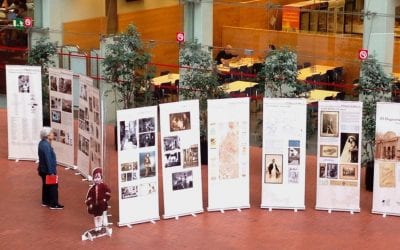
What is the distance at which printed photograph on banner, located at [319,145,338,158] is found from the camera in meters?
15.4

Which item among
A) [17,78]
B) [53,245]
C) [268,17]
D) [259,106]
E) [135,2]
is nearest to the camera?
[53,245]

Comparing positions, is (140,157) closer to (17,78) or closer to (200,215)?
(200,215)

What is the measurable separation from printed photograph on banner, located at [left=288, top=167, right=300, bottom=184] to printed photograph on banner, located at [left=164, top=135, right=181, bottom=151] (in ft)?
6.96

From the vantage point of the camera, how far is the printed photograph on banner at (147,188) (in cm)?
1469

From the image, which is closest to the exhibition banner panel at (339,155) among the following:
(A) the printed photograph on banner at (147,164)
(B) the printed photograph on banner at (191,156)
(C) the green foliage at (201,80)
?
(B) the printed photograph on banner at (191,156)

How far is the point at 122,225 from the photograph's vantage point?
14.7m

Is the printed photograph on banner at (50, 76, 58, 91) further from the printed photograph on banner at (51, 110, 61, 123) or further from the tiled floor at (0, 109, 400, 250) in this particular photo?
the tiled floor at (0, 109, 400, 250)

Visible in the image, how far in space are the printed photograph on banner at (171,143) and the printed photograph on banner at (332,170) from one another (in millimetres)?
2745

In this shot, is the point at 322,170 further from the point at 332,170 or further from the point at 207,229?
the point at 207,229

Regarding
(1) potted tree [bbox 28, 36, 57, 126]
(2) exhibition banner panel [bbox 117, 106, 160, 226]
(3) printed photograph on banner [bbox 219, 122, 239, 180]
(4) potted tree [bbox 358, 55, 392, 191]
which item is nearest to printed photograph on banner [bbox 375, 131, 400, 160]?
(4) potted tree [bbox 358, 55, 392, 191]

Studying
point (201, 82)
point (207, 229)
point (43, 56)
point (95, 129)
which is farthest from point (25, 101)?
point (207, 229)

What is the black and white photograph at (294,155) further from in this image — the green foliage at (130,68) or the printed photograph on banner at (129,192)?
the green foliage at (130,68)

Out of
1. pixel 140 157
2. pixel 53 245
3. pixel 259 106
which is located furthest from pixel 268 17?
pixel 53 245

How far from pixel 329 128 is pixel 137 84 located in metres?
6.00
